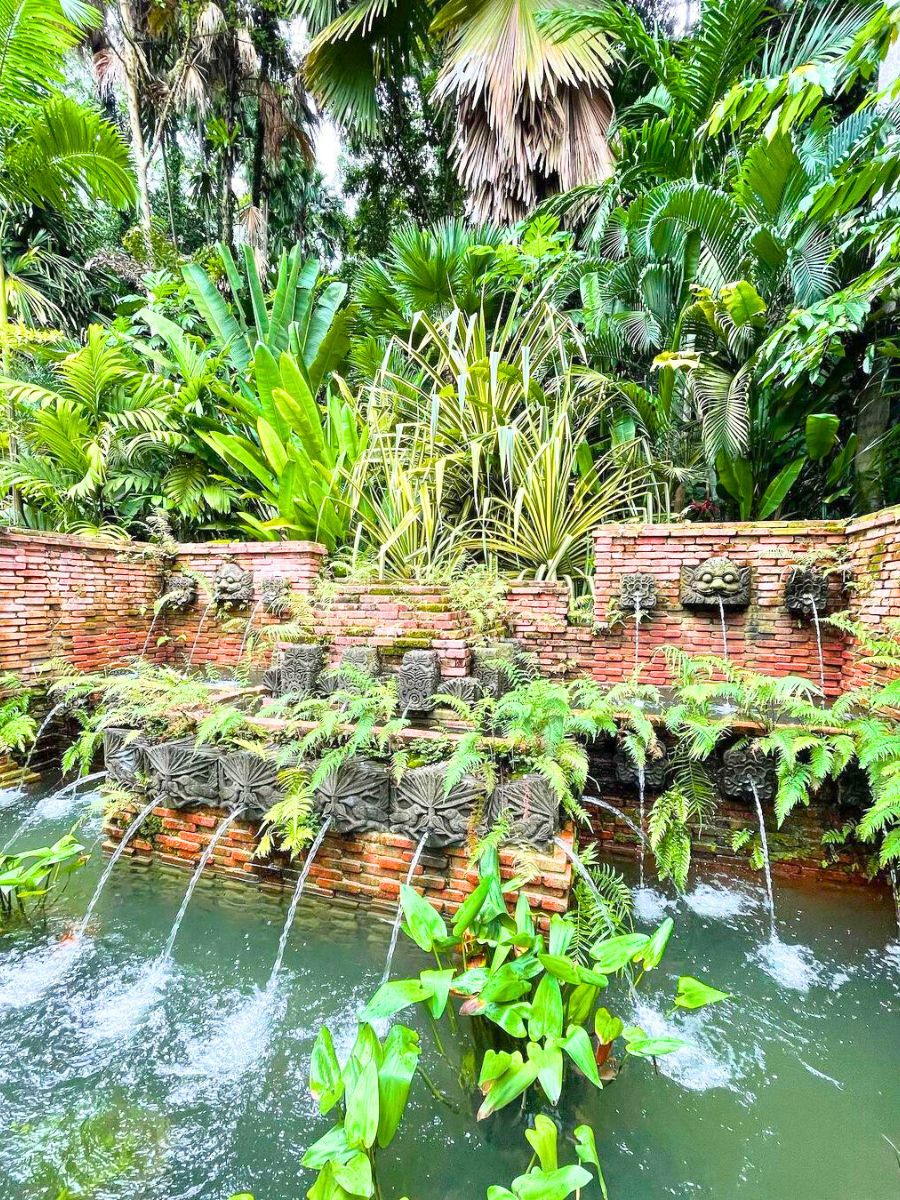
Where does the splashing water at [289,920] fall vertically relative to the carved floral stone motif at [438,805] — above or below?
below

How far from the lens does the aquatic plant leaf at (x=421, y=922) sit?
4.49 ft

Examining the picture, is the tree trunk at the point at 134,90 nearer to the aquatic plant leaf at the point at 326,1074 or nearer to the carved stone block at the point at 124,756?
the carved stone block at the point at 124,756

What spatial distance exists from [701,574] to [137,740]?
3534 millimetres

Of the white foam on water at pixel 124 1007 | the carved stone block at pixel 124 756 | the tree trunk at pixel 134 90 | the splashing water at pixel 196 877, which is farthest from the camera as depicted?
the tree trunk at pixel 134 90

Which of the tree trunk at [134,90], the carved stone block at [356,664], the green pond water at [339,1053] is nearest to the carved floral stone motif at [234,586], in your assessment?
the carved stone block at [356,664]

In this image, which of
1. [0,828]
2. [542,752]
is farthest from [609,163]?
[0,828]

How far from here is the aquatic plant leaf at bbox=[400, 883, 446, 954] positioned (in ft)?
4.49

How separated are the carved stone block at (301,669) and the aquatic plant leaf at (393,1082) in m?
2.04

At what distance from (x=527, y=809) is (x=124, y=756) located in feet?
6.92

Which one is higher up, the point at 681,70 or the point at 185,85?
the point at 185,85

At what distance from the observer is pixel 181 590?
4801mm

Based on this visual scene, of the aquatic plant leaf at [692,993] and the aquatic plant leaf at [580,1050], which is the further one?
the aquatic plant leaf at [692,993]

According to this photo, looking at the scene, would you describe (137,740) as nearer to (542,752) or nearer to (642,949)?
(542,752)

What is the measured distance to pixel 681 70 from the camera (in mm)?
4359
